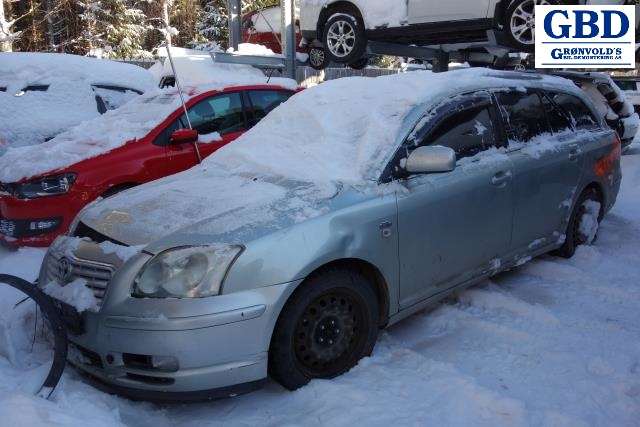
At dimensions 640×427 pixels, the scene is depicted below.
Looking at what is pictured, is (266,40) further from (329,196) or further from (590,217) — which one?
(329,196)

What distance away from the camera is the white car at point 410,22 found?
7668 mm

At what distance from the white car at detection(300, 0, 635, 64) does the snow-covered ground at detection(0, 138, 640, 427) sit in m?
4.65

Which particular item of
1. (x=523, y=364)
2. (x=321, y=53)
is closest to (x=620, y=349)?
(x=523, y=364)

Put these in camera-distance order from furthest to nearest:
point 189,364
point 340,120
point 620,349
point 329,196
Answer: point 340,120
point 620,349
point 329,196
point 189,364

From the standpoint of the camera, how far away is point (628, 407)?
2723mm

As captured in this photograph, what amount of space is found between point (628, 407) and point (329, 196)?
176 centimetres

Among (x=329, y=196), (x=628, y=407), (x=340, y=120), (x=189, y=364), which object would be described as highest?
(x=340, y=120)

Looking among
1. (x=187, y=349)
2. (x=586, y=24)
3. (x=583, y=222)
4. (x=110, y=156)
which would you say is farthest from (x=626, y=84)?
(x=187, y=349)

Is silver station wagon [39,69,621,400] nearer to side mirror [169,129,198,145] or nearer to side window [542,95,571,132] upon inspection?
side window [542,95,571,132]

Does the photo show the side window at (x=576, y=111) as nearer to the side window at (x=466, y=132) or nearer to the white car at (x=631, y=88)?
the side window at (x=466, y=132)

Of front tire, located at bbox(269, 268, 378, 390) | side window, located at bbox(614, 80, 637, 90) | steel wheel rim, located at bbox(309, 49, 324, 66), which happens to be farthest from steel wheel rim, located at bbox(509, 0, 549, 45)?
side window, located at bbox(614, 80, 637, 90)

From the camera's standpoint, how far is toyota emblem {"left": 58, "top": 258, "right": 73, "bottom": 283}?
284 centimetres

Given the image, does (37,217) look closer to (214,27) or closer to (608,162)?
(608,162)

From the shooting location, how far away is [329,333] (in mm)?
2969
